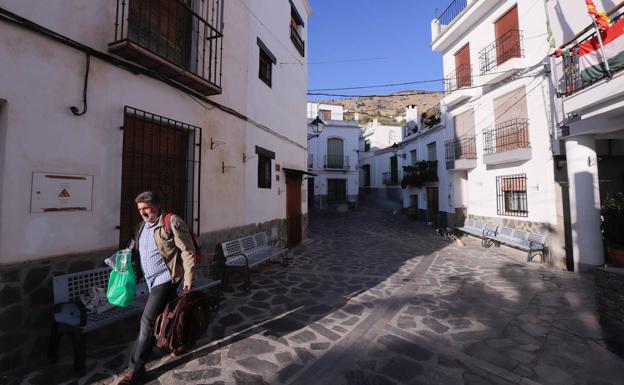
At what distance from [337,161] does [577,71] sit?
2011cm

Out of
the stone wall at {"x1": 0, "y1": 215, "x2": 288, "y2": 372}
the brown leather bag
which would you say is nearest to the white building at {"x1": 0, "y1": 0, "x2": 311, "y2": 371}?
the stone wall at {"x1": 0, "y1": 215, "x2": 288, "y2": 372}

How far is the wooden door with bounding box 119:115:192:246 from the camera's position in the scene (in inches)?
162

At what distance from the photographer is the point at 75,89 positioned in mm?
3373

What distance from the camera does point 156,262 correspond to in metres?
2.88

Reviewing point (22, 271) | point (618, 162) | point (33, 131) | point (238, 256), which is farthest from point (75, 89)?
point (618, 162)

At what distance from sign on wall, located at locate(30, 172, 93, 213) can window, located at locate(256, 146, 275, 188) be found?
4.16 m

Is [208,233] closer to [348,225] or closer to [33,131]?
[33,131]

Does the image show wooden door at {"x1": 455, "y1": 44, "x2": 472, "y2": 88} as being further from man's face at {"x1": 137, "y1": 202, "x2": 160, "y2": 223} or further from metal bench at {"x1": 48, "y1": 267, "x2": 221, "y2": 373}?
metal bench at {"x1": 48, "y1": 267, "x2": 221, "y2": 373}

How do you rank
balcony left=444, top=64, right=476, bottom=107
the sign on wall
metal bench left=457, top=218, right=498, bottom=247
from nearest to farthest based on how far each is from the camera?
the sign on wall
metal bench left=457, top=218, right=498, bottom=247
balcony left=444, top=64, right=476, bottom=107

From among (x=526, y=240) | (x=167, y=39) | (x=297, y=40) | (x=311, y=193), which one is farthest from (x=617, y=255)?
(x=311, y=193)

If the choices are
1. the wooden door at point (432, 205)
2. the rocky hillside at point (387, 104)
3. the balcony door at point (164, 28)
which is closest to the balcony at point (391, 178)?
the wooden door at point (432, 205)

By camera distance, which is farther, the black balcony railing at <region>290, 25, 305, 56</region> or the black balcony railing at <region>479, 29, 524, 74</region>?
the black balcony railing at <region>290, 25, 305, 56</region>

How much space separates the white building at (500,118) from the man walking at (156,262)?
9.19 m

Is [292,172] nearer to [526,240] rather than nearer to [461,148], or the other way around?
[526,240]
